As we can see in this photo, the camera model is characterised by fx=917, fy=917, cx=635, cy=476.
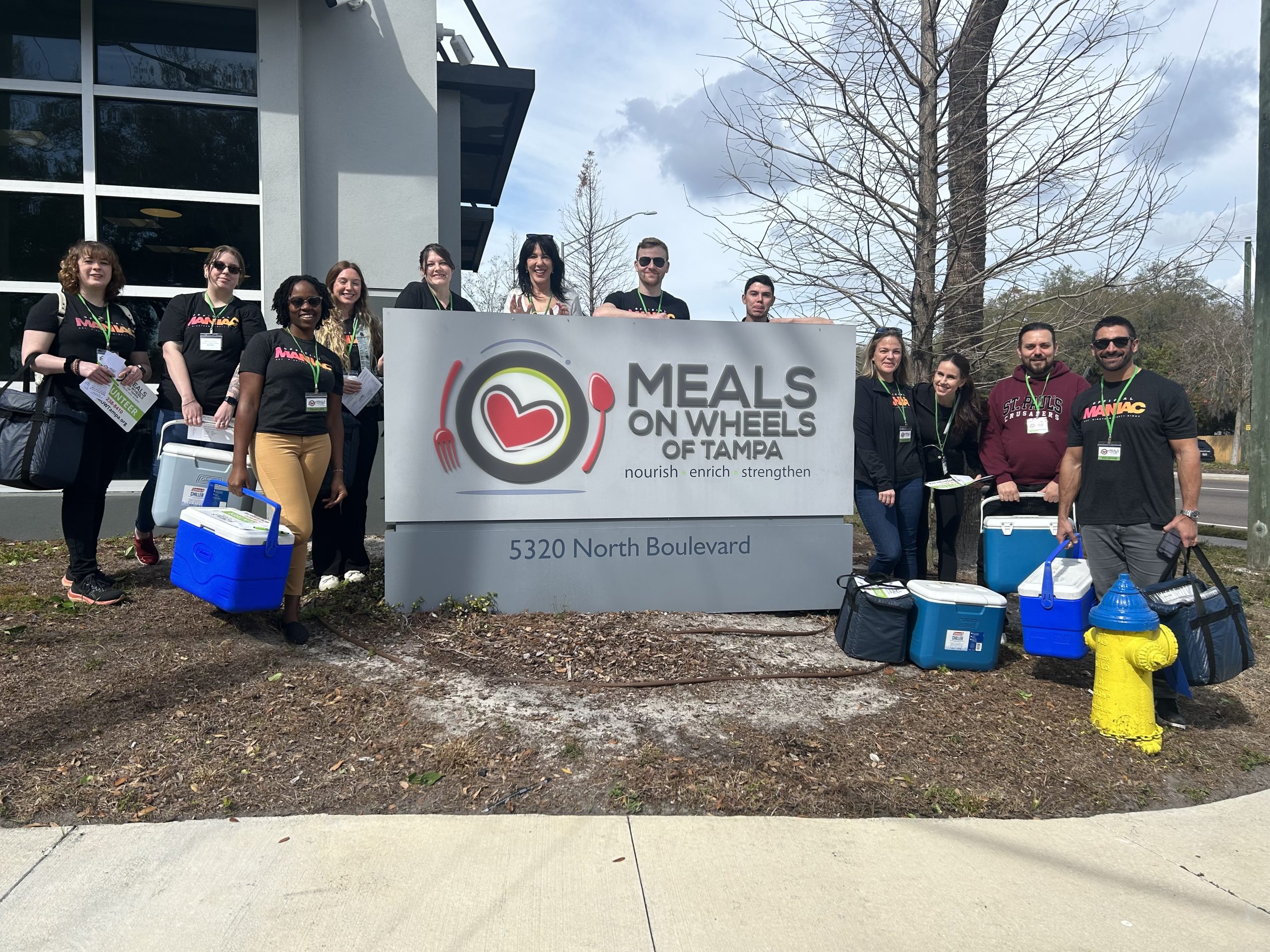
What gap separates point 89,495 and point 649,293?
11.8 feet

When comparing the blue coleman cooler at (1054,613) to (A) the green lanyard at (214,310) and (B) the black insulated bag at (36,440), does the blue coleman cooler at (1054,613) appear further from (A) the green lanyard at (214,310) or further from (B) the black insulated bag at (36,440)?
(B) the black insulated bag at (36,440)

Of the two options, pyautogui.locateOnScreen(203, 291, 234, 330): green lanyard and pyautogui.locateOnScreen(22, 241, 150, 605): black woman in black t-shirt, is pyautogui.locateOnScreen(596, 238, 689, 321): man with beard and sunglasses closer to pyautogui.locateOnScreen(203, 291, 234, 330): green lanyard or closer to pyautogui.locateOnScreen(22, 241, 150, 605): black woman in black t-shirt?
pyautogui.locateOnScreen(203, 291, 234, 330): green lanyard

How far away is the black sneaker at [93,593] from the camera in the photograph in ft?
17.4

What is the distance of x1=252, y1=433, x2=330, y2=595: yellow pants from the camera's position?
15.7ft

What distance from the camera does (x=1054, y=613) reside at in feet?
15.0

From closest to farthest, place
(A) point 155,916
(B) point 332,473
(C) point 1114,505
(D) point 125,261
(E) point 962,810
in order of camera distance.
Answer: (A) point 155,916 < (E) point 962,810 < (C) point 1114,505 < (B) point 332,473 < (D) point 125,261

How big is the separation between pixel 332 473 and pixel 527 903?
3.16 metres

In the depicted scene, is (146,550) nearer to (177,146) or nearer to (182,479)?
(182,479)

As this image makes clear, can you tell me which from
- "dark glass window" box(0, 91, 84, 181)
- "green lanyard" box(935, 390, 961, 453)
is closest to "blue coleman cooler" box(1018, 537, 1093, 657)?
"green lanyard" box(935, 390, 961, 453)

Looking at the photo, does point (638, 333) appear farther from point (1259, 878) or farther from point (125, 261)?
point (125, 261)

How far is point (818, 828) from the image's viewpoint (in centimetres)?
341

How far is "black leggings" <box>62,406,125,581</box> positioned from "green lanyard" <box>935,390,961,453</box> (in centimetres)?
499

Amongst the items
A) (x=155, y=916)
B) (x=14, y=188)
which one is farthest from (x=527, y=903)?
(x=14, y=188)

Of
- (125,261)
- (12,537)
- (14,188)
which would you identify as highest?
(14,188)
